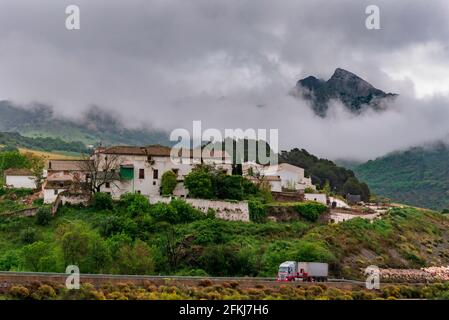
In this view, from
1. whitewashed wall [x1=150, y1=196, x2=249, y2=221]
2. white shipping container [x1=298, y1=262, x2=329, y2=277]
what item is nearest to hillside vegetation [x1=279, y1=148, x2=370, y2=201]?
whitewashed wall [x1=150, y1=196, x2=249, y2=221]

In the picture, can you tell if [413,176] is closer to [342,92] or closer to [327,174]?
[342,92]

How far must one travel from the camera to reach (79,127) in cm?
17750

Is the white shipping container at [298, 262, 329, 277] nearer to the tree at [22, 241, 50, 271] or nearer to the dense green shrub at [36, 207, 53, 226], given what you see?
the tree at [22, 241, 50, 271]

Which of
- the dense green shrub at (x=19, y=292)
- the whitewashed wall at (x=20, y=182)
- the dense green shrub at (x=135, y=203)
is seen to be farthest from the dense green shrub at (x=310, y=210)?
the dense green shrub at (x=19, y=292)

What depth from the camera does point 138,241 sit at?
47531mm

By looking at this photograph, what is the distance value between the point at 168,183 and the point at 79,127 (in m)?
127

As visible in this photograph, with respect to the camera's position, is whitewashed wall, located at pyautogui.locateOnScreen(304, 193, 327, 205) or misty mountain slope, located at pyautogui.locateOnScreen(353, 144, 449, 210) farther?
misty mountain slope, located at pyautogui.locateOnScreen(353, 144, 449, 210)

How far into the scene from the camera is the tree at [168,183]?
177ft

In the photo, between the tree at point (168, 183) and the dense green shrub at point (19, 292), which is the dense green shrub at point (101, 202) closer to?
the tree at point (168, 183)

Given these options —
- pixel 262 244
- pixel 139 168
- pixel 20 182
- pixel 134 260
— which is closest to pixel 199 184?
pixel 139 168

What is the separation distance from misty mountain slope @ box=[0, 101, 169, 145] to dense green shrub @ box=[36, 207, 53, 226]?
111805 millimetres

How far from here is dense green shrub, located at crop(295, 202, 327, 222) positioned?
56375 millimetres
